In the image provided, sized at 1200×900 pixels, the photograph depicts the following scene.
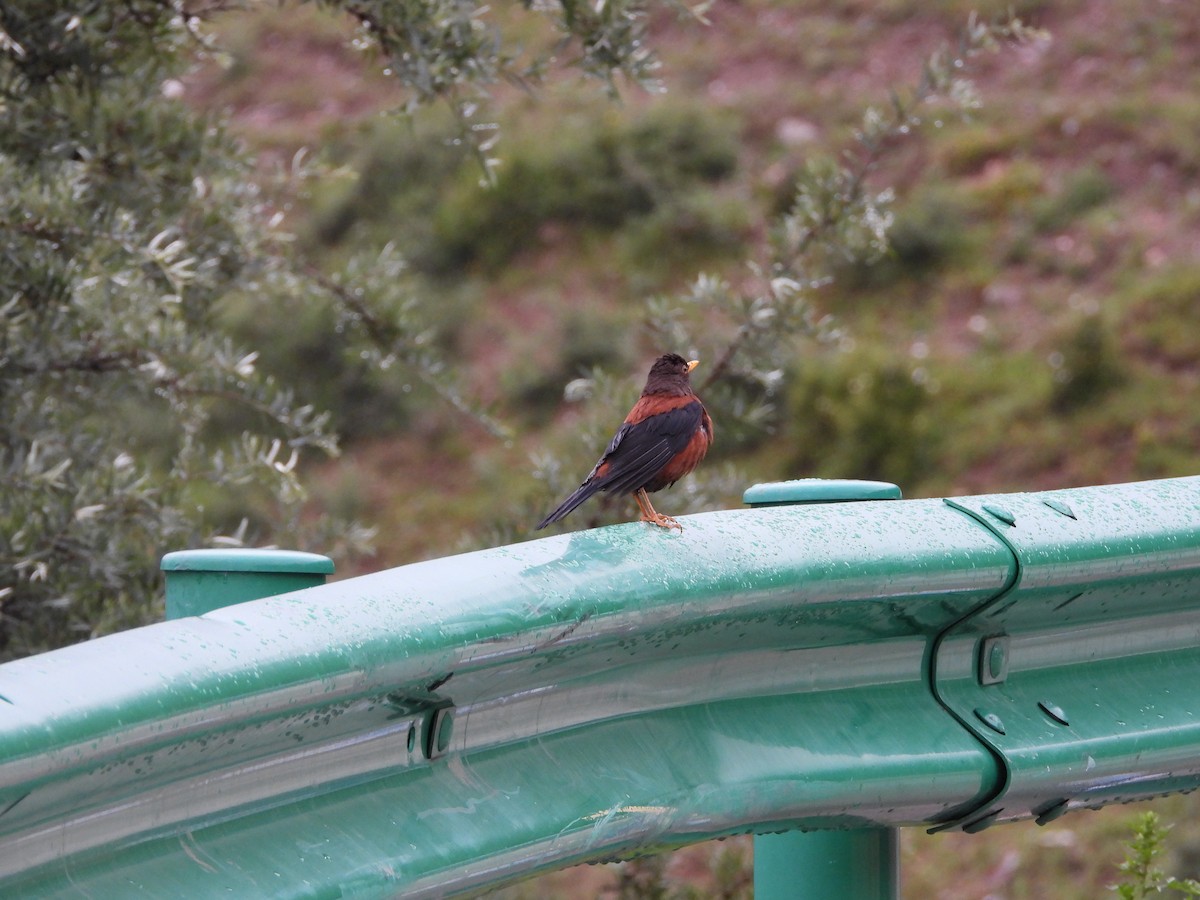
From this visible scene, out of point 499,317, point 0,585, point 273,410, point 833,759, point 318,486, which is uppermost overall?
point 833,759

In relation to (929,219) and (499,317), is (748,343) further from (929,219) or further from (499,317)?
(499,317)

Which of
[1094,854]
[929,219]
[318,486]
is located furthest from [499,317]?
[1094,854]

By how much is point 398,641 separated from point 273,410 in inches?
96.0

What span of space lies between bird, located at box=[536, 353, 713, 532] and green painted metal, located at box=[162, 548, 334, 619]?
1.28 metres

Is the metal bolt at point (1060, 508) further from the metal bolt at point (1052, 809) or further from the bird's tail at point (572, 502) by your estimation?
the bird's tail at point (572, 502)

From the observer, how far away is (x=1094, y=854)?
25.0 ft

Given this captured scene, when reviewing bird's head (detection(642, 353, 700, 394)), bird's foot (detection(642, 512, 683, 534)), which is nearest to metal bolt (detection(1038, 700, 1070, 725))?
bird's foot (detection(642, 512, 683, 534))

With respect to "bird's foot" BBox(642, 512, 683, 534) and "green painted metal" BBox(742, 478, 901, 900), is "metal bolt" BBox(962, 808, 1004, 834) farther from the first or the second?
"bird's foot" BBox(642, 512, 683, 534)

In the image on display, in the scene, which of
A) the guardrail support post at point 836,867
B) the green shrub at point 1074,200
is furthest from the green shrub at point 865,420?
the guardrail support post at point 836,867

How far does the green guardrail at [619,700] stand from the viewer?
1.21 m

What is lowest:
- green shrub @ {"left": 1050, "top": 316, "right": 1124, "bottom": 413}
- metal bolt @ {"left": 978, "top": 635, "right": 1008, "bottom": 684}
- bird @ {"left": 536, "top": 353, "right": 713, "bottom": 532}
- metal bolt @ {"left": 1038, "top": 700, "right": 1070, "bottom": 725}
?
green shrub @ {"left": 1050, "top": 316, "right": 1124, "bottom": 413}

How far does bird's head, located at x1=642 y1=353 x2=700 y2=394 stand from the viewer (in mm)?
3639

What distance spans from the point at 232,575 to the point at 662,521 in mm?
950

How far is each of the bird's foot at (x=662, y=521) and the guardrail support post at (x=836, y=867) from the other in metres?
0.48
